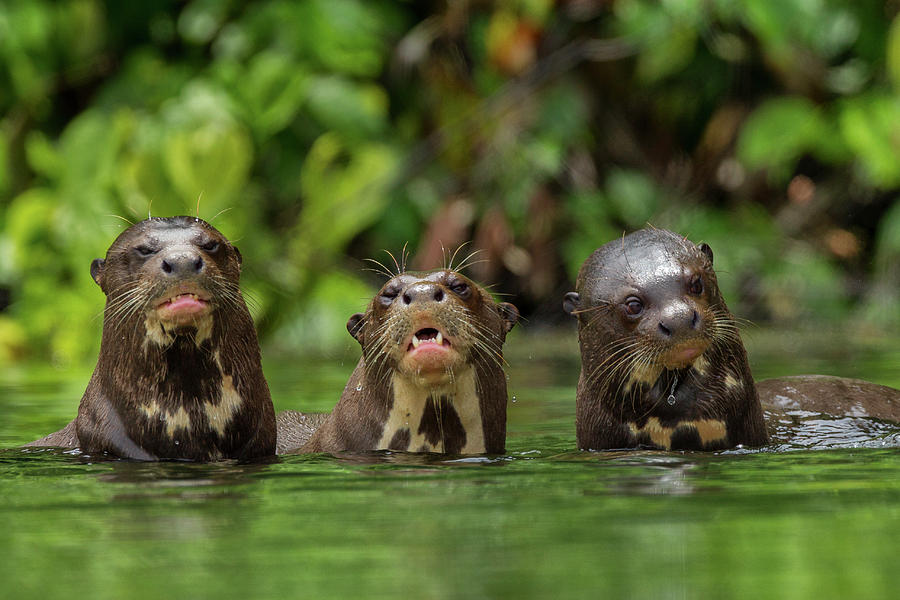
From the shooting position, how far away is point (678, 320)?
3.65m

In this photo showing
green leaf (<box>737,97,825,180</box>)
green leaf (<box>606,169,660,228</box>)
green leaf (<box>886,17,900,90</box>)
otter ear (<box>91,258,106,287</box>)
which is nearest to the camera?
otter ear (<box>91,258,106,287</box>)

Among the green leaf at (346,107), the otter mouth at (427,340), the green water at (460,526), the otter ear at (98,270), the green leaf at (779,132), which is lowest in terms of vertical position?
the green water at (460,526)

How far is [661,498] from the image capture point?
294 cm

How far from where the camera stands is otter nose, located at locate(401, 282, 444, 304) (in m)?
3.84

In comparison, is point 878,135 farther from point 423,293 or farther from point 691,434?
point 423,293

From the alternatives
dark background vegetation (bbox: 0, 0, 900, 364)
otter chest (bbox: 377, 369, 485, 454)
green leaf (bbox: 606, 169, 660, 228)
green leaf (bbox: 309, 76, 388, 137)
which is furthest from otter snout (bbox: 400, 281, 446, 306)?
green leaf (bbox: 309, 76, 388, 137)

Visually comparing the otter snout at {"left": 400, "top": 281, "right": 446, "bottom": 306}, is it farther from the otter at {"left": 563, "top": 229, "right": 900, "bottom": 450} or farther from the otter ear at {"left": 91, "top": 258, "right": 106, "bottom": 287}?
the otter ear at {"left": 91, "top": 258, "right": 106, "bottom": 287}

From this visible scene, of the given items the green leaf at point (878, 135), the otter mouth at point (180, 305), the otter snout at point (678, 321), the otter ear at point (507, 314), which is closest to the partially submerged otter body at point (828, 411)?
the otter snout at point (678, 321)

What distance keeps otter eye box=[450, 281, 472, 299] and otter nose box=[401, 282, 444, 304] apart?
104 mm

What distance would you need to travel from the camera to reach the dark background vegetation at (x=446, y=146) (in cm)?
840

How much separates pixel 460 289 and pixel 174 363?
740 mm

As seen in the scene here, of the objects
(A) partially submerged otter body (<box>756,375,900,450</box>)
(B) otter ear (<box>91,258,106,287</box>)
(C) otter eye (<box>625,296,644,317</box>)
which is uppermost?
(B) otter ear (<box>91,258,106,287</box>)

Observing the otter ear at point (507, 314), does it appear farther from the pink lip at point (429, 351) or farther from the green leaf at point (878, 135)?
the green leaf at point (878, 135)

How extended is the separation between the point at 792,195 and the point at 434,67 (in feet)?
7.40
